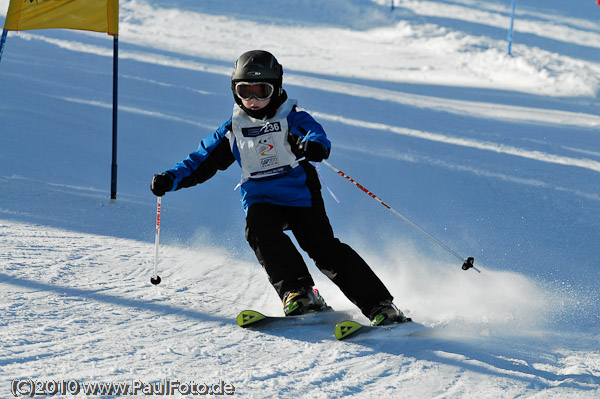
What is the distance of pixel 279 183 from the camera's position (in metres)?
3.94

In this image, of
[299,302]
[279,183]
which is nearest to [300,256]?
[299,302]

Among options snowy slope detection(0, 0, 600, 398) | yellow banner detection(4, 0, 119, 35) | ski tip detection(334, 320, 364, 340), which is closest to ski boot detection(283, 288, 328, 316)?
snowy slope detection(0, 0, 600, 398)

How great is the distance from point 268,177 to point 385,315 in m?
1.04

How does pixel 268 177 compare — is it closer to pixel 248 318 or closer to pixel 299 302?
pixel 299 302

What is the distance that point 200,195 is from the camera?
674 cm

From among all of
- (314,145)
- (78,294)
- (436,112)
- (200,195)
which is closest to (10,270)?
(78,294)

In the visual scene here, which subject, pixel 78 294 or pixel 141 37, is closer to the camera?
pixel 78 294

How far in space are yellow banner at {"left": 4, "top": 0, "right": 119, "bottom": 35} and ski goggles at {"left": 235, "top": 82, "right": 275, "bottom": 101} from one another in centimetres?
227

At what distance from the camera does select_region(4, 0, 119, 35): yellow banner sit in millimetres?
5332

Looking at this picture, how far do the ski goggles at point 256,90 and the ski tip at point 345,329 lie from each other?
1323mm

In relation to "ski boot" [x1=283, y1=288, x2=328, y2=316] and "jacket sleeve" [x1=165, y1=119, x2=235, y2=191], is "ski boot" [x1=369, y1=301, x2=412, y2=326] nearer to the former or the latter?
"ski boot" [x1=283, y1=288, x2=328, y2=316]

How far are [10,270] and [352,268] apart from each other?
192 centimetres

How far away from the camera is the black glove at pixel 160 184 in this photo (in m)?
3.76

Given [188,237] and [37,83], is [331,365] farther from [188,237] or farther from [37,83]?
[37,83]
